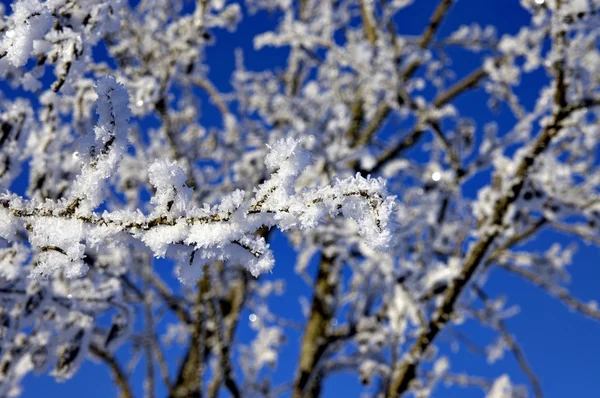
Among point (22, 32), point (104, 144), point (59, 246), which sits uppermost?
point (22, 32)

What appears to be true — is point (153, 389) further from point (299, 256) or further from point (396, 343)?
point (299, 256)

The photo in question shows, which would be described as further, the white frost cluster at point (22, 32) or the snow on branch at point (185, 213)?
the white frost cluster at point (22, 32)

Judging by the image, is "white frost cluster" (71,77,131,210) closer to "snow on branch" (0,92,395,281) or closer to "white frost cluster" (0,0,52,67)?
"snow on branch" (0,92,395,281)

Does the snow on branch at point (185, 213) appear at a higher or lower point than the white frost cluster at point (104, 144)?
lower

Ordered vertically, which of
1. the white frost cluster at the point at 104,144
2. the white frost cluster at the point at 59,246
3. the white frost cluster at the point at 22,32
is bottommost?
the white frost cluster at the point at 59,246

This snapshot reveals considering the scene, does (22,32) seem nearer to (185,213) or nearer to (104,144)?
(104,144)

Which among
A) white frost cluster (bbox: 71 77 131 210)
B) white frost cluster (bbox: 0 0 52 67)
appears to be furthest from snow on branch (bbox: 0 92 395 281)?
white frost cluster (bbox: 0 0 52 67)

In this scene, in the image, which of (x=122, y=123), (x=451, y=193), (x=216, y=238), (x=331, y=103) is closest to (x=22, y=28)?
(x=122, y=123)

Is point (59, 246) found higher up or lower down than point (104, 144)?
lower down

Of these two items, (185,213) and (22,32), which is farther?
(22,32)

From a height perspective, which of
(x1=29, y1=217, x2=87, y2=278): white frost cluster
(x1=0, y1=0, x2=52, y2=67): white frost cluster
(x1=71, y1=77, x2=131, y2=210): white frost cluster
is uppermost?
(x1=0, y1=0, x2=52, y2=67): white frost cluster

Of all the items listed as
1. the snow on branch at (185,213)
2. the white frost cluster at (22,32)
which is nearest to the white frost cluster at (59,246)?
the snow on branch at (185,213)

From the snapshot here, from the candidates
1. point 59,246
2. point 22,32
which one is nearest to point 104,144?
point 59,246

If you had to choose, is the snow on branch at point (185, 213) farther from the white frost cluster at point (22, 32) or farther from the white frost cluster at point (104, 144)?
the white frost cluster at point (22, 32)
